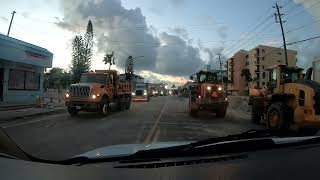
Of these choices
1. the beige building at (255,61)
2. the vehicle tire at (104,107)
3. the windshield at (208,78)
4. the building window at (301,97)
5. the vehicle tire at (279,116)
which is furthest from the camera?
the beige building at (255,61)

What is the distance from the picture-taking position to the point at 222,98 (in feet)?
92.5

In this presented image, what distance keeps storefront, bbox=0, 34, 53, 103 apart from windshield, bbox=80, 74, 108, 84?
11.5m

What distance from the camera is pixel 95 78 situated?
29.2 meters

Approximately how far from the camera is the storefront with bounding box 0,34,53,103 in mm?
39312

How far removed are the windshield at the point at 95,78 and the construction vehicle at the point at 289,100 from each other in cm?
1099

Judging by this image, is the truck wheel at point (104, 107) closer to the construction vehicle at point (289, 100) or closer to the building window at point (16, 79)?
the construction vehicle at point (289, 100)

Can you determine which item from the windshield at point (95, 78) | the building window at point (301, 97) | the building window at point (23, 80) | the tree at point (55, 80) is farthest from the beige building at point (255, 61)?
the building window at point (301, 97)

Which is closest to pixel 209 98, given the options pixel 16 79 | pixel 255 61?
pixel 16 79

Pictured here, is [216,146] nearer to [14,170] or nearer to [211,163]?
[211,163]

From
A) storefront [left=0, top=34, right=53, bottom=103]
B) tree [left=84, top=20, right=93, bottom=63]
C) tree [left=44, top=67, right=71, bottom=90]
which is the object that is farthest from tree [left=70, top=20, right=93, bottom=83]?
storefront [left=0, top=34, right=53, bottom=103]

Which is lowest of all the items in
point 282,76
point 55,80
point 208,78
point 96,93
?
point 96,93

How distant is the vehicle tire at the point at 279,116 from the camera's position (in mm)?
17797

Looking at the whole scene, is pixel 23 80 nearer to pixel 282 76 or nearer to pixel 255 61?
pixel 282 76

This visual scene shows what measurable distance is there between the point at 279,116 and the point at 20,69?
101 ft
